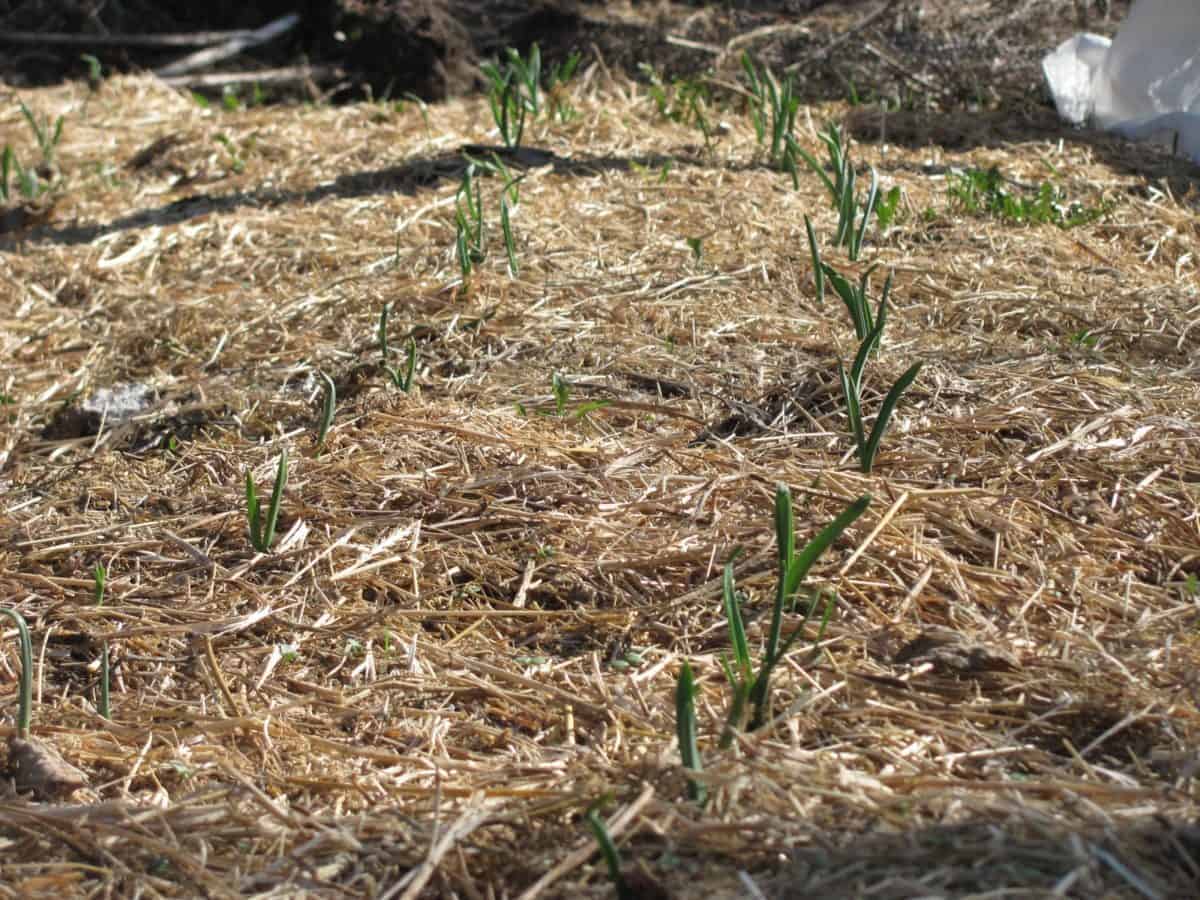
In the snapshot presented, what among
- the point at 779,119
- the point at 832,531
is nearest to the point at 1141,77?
the point at 779,119

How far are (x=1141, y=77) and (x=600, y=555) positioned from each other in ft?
11.3

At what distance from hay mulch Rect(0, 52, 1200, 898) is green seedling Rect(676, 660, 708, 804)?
3cm

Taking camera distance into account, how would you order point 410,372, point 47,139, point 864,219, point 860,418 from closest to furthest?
point 860,418, point 410,372, point 864,219, point 47,139

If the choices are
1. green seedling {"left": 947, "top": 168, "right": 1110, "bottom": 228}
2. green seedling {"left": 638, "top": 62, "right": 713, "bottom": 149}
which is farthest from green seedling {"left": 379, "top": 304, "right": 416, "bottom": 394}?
green seedling {"left": 638, "top": 62, "right": 713, "bottom": 149}

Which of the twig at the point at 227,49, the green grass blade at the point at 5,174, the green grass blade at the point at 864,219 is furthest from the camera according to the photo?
the twig at the point at 227,49

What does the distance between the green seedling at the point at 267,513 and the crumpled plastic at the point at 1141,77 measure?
356cm

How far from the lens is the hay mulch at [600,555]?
4.73 feet

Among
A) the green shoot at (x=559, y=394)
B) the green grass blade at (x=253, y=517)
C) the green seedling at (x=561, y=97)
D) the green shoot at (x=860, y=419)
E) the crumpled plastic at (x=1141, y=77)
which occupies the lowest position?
the green grass blade at (x=253, y=517)

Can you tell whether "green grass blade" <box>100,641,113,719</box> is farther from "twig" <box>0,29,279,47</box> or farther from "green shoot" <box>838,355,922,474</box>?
"twig" <box>0,29,279,47</box>

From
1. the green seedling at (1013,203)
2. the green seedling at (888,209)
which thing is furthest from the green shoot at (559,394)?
the green seedling at (1013,203)

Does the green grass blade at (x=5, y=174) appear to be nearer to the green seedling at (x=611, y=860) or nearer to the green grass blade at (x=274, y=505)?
the green grass blade at (x=274, y=505)

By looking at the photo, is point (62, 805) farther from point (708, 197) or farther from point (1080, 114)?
point (1080, 114)

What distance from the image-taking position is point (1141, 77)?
4.43 meters

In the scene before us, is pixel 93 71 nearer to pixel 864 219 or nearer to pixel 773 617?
pixel 864 219
